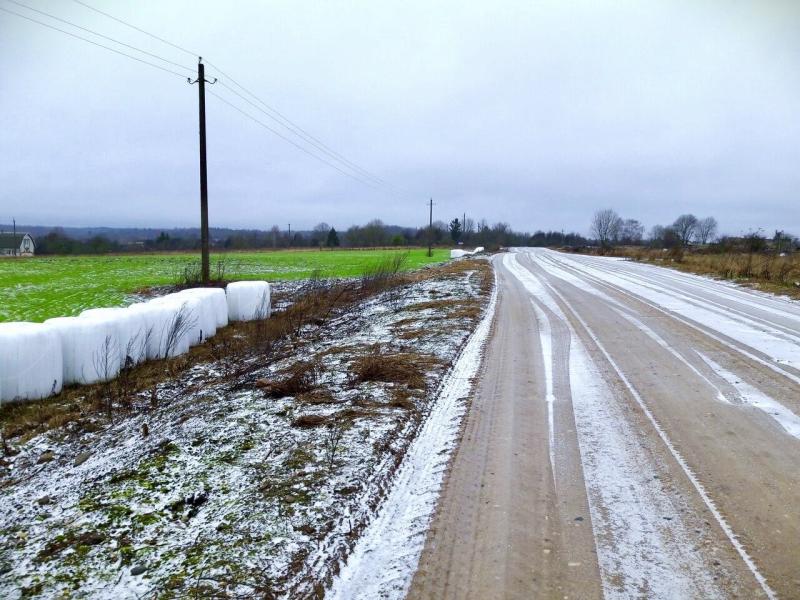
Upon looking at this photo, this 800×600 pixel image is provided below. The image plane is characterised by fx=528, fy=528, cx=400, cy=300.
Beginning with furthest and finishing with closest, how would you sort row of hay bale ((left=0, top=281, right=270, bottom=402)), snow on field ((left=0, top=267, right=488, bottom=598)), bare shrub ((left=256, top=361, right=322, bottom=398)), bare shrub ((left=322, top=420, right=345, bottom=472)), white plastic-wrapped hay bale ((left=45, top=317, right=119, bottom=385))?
white plastic-wrapped hay bale ((left=45, top=317, right=119, bottom=385)) → row of hay bale ((left=0, top=281, right=270, bottom=402)) → bare shrub ((left=256, top=361, right=322, bottom=398)) → bare shrub ((left=322, top=420, right=345, bottom=472)) → snow on field ((left=0, top=267, right=488, bottom=598))

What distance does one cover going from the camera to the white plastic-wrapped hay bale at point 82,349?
369 inches

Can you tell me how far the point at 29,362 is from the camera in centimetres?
863

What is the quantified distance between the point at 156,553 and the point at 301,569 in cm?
110

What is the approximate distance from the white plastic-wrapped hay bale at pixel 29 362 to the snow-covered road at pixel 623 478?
7163 mm

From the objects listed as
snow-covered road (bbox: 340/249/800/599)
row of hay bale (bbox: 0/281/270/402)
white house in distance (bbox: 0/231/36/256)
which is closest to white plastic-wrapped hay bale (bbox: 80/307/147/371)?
row of hay bale (bbox: 0/281/270/402)

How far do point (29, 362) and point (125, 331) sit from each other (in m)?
1.97

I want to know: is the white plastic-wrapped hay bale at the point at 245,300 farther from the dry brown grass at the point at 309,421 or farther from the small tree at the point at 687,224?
the small tree at the point at 687,224

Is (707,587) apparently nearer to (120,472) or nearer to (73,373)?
(120,472)

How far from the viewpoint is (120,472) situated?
5.25 m

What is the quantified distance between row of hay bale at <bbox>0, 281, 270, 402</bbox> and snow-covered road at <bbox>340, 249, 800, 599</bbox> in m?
7.06

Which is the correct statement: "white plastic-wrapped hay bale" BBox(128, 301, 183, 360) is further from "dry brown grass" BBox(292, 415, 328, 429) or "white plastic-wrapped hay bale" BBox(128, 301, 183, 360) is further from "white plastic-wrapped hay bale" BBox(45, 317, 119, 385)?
"dry brown grass" BBox(292, 415, 328, 429)

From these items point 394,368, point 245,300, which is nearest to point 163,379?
point 394,368

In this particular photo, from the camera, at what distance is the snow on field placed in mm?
3555

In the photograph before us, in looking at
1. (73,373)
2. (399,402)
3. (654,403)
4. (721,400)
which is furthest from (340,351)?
(721,400)
